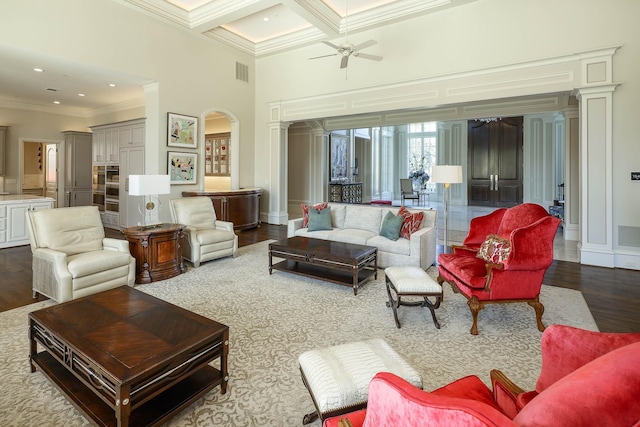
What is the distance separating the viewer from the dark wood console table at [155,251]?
435 centimetres

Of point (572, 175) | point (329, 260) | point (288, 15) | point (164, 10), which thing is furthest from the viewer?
point (288, 15)

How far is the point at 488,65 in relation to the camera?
19.7ft

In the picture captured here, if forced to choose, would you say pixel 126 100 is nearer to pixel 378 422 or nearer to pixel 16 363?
pixel 16 363

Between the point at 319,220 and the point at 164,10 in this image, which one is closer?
the point at 319,220

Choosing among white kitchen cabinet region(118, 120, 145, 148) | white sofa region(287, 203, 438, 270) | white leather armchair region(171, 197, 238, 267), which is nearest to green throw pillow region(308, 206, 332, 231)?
white sofa region(287, 203, 438, 270)

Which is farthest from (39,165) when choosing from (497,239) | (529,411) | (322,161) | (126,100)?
(529,411)

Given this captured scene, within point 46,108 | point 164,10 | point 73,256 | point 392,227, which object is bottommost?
point 73,256

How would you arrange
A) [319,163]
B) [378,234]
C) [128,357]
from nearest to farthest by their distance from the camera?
[128,357]
[378,234]
[319,163]

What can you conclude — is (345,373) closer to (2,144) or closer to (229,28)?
(229,28)

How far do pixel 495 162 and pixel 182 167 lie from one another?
1173 cm

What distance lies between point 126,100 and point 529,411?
10.8 meters

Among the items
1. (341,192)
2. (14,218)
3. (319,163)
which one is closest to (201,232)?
(14,218)

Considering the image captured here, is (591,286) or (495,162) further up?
(495,162)

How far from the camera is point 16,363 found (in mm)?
2475
